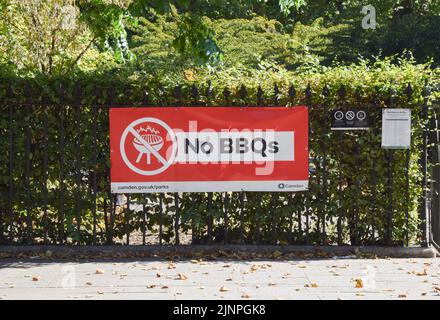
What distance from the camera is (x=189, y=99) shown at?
30.3 feet

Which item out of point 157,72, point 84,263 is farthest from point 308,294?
point 157,72

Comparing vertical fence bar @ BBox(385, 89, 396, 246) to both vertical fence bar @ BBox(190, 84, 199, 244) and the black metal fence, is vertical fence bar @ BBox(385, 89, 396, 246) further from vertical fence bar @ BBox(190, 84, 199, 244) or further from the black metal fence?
vertical fence bar @ BBox(190, 84, 199, 244)

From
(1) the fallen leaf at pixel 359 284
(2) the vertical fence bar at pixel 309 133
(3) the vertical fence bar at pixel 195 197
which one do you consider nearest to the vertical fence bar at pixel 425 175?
(2) the vertical fence bar at pixel 309 133

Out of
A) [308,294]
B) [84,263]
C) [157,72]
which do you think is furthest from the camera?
[157,72]

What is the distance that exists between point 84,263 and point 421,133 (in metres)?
4.62

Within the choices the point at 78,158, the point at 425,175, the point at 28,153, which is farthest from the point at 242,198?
the point at 28,153

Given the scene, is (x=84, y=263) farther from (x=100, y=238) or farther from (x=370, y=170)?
(x=370, y=170)

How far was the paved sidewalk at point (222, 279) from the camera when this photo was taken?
7.18m

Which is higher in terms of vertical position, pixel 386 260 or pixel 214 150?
pixel 214 150

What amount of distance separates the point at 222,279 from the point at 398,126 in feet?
10.2

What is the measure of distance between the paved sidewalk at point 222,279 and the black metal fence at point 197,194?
58 centimetres

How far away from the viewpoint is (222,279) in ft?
25.9

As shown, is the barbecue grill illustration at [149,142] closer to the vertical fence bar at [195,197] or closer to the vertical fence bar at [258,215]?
the vertical fence bar at [195,197]

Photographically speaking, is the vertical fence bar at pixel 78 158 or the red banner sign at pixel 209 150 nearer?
the vertical fence bar at pixel 78 158
